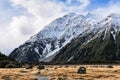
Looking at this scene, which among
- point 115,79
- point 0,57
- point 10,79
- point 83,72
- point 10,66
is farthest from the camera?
point 0,57

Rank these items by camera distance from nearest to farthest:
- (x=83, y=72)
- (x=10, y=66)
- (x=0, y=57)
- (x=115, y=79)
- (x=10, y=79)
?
(x=115, y=79) < (x=10, y=79) < (x=83, y=72) < (x=10, y=66) < (x=0, y=57)

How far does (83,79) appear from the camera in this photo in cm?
8338

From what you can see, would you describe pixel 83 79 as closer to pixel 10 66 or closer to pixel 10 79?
pixel 10 79

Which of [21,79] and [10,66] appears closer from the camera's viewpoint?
[21,79]

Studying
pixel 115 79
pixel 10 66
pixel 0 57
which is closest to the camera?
pixel 115 79

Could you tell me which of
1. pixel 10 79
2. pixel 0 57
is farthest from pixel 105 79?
pixel 0 57

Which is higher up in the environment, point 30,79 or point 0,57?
point 0,57

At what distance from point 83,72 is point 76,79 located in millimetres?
25312

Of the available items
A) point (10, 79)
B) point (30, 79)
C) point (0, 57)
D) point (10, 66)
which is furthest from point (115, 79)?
point (0, 57)

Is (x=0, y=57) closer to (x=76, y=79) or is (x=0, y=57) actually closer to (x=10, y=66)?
(x=10, y=66)

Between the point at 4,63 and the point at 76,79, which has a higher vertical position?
the point at 4,63

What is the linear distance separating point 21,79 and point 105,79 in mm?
20806

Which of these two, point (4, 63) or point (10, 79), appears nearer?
point (10, 79)

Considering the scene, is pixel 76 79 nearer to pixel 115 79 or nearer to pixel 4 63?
pixel 115 79
